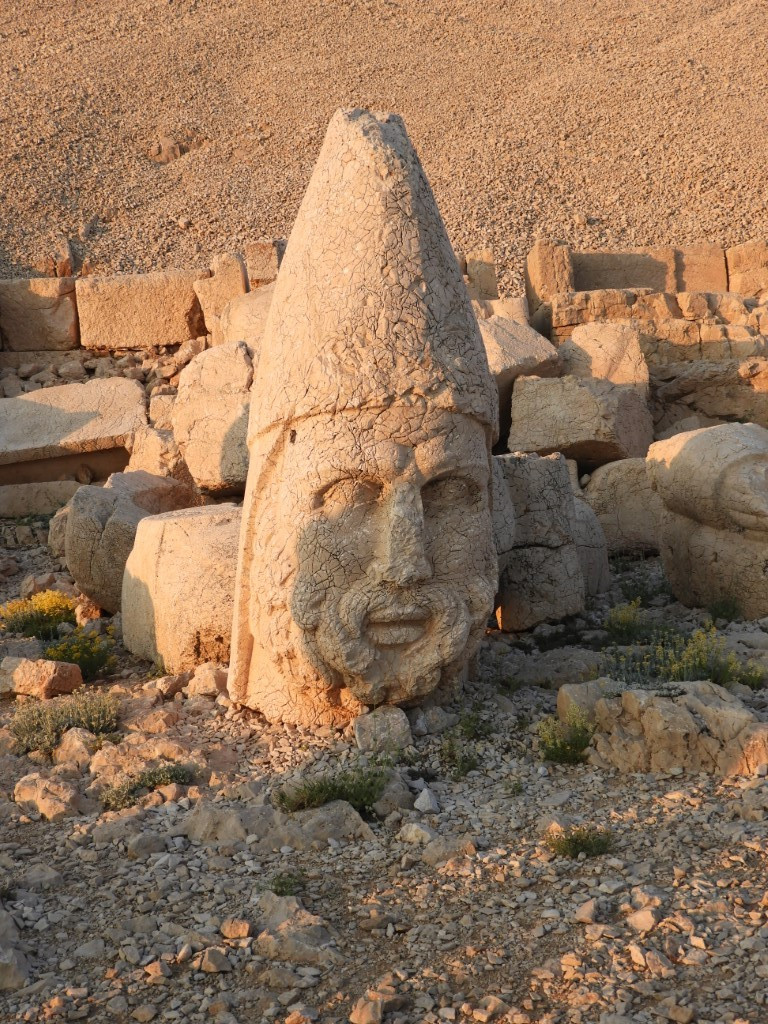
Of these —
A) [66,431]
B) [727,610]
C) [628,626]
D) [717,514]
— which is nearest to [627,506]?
[717,514]

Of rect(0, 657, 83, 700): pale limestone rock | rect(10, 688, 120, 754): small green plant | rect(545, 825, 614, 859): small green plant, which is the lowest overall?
rect(545, 825, 614, 859): small green plant

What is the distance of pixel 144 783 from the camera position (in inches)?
194

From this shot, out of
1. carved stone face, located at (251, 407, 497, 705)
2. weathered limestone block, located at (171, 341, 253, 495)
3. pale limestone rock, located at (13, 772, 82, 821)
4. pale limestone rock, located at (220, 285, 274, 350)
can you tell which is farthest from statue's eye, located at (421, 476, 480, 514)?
pale limestone rock, located at (220, 285, 274, 350)

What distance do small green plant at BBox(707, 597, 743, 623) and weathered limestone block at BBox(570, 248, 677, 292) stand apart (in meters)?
7.42

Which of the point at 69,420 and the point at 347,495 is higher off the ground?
the point at 69,420

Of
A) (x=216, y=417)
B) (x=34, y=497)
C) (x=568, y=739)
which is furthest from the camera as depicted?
(x=34, y=497)

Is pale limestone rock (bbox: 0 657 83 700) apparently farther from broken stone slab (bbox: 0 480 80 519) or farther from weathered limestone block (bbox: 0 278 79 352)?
weathered limestone block (bbox: 0 278 79 352)

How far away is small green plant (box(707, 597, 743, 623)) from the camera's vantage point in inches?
273

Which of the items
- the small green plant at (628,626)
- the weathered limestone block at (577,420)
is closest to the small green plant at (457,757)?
the small green plant at (628,626)

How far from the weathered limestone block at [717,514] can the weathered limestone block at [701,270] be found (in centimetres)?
689

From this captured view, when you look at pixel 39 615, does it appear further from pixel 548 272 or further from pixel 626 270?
pixel 626 270

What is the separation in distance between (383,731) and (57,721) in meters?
1.51

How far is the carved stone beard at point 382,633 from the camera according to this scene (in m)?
5.17

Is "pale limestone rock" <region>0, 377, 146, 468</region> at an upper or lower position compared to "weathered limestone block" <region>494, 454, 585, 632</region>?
upper
